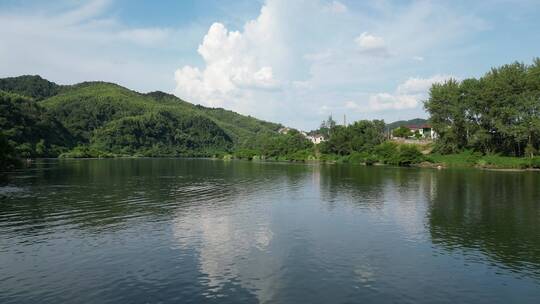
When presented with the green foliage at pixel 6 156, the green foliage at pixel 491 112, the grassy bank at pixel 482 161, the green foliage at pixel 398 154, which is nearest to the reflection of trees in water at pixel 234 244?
the green foliage at pixel 6 156

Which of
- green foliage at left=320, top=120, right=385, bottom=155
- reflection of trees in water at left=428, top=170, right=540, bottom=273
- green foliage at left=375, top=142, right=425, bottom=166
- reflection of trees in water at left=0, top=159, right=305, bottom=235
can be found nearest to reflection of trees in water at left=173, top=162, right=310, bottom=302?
reflection of trees in water at left=0, top=159, right=305, bottom=235

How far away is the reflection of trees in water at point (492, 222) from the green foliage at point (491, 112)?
173 feet

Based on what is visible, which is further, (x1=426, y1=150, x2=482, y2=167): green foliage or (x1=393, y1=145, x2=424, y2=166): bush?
(x1=393, y1=145, x2=424, y2=166): bush

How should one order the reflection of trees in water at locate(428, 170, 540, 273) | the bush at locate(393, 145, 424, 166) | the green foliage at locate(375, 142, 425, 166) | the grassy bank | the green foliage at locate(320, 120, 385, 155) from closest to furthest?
the reflection of trees in water at locate(428, 170, 540, 273) < the grassy bank < the bush at locate(393, 145, 424, 166) < the green foliage at locate(375, 142, 425, 166) < the green foliage at locate(320, 120, 385, 155)

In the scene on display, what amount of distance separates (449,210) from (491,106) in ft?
271

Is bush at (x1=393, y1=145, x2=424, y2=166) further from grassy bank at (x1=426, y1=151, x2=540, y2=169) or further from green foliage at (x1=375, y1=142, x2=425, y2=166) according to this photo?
grassy bank at (x1=426, y1=151, x2=540, y2=169)

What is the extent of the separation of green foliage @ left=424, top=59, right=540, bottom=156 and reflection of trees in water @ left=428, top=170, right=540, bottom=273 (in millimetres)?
52860

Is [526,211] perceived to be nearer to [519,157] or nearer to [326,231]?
[326,231]

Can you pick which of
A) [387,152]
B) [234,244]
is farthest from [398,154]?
[234,244]

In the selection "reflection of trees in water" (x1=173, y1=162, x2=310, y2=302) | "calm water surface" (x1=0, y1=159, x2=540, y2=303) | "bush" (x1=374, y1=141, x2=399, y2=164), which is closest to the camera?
"calm water surface" (x1=0, y1=159, x2=540, y2=303)

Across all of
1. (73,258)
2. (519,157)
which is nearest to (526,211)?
(73,258)

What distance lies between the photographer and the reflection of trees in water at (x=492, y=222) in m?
26.6

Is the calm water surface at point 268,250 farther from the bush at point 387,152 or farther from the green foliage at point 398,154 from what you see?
the bush at point 387,152

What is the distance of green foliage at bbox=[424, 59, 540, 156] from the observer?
10475cm
